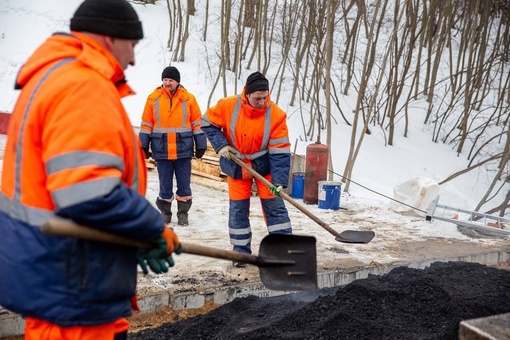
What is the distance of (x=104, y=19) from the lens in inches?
84.7

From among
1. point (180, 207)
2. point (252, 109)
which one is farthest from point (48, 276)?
point (180, 207)

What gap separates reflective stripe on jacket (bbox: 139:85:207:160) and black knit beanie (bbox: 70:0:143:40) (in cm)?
473

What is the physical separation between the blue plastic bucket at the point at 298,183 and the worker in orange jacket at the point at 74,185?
755cm

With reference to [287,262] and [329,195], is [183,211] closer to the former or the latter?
[329,195]

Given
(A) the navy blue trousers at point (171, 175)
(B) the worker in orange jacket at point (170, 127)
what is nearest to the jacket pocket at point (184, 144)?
(B) the worker in orange jacket at point (170, 127)

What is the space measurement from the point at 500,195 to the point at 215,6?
1302 cm

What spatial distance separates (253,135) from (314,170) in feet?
13.3

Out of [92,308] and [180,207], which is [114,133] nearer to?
[92,308]

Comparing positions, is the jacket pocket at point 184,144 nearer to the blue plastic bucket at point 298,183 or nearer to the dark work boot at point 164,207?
the dark work boot at point 164,207

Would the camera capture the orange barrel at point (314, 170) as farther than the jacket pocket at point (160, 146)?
Yes

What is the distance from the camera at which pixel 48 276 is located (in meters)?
2.01

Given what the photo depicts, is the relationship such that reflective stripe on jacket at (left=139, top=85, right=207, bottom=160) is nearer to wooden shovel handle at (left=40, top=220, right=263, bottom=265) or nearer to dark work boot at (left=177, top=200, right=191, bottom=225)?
dark work boot at (left=177, top=200, right=191, bottom=225)

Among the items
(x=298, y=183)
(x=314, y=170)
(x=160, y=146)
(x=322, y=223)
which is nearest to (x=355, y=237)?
(x=322, y=223)

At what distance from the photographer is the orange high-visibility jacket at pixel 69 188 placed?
1901mm
